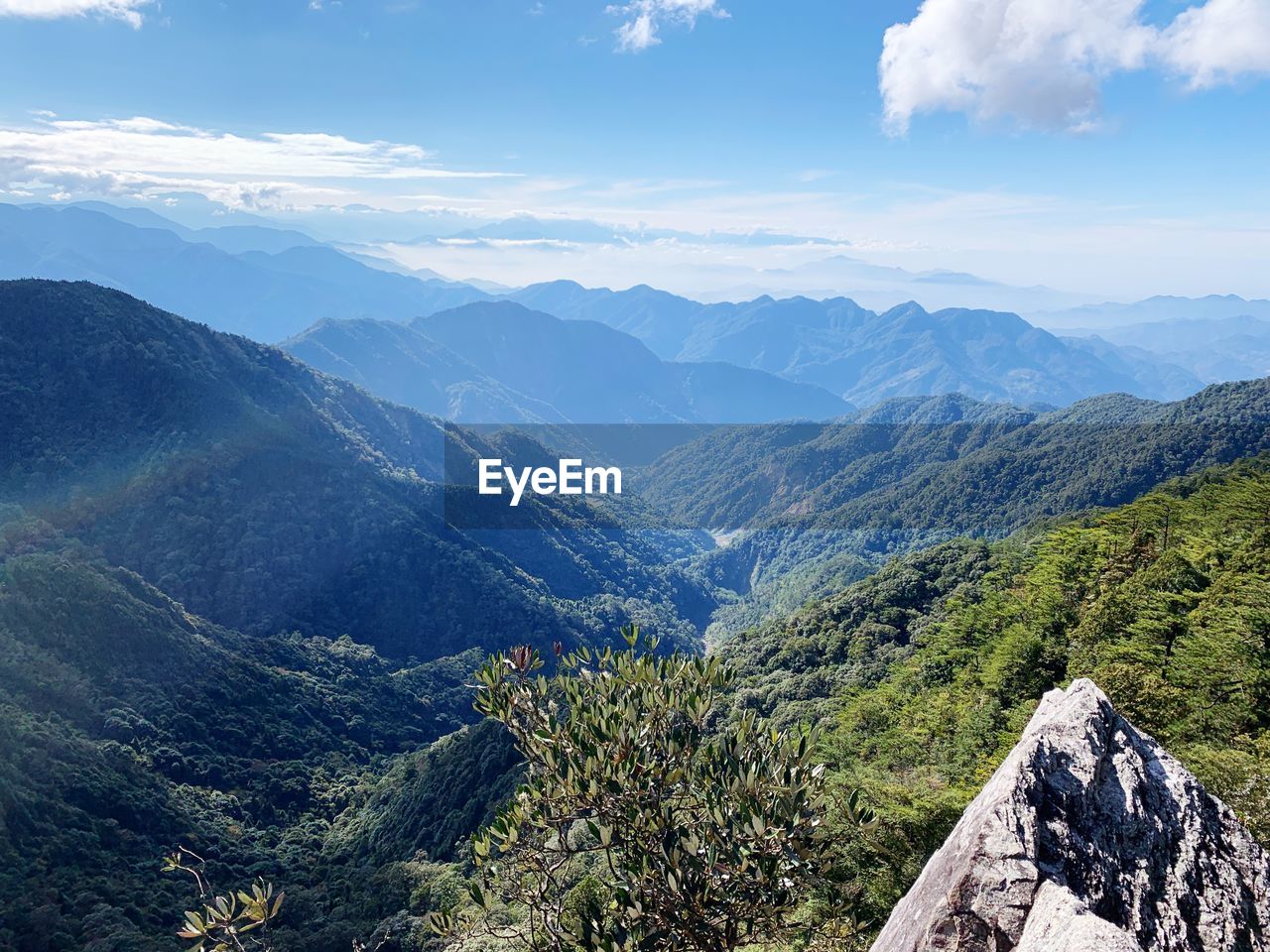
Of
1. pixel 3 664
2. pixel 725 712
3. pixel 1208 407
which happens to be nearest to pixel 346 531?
pixel 3 664

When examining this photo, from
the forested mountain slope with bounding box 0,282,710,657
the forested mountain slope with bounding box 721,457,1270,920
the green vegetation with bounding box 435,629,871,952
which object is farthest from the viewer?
the forested mountain slope with bounding box 0,282,710,657

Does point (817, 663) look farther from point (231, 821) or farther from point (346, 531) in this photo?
point (346, 531)

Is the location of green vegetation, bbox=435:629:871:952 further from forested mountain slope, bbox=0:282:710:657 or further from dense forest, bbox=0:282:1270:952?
forested mountain slope, bbox=0:282:710:657

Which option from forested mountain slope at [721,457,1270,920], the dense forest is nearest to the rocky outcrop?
the dense forest

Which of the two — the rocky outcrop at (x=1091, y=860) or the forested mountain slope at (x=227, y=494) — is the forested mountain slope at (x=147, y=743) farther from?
the rocky outcrop at (x=1091, y=860)

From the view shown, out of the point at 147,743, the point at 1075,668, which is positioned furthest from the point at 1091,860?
the point at 147,743

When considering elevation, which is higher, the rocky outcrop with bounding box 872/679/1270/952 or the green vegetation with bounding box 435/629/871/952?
the rocky outcrop with bounding box 872/679/1270/952

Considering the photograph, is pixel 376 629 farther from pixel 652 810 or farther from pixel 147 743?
pixel 652 810
